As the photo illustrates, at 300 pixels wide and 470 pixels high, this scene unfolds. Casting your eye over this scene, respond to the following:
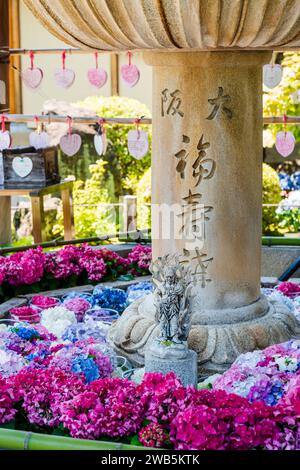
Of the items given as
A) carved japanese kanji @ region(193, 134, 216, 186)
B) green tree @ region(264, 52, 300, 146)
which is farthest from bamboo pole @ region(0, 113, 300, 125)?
green tree @ region(264, 52, 300, 146)

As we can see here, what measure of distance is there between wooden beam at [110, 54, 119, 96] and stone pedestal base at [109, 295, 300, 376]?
8.25m

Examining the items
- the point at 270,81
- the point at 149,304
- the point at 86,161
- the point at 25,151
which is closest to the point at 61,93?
the point at 86,161

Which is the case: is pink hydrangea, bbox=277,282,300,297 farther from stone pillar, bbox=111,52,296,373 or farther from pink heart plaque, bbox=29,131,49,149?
pink heart plaque, bbox=29,131,49,149

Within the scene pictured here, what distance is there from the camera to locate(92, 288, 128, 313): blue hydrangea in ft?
16.6

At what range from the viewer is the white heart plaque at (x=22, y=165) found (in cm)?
758

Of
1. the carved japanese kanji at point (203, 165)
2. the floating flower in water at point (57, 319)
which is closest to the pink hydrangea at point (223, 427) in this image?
the carved japanese kanji at point (203, 165)

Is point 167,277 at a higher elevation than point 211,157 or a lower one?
lower

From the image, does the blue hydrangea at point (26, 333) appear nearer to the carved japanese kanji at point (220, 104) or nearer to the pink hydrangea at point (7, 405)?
the pink hydrangea at point (7, 405)

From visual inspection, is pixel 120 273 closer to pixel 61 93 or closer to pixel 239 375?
pixel 239 375

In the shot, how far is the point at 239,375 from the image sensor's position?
3475 mm

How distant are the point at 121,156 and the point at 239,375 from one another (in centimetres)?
841

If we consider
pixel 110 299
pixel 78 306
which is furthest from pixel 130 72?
pixel 78 306
